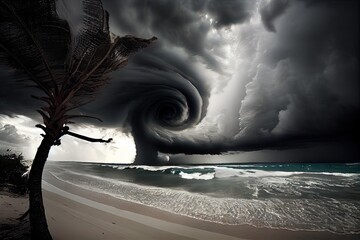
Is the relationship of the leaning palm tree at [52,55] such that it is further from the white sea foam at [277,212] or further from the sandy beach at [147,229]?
the white sea foam at [277,212]

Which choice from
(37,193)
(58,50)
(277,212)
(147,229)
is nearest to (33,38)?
(58,50)

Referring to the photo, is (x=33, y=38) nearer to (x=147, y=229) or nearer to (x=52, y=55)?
(x=52, y=55)

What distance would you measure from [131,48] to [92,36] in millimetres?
835

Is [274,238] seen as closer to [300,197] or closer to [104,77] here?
[104,77]

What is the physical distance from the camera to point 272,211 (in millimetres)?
10930

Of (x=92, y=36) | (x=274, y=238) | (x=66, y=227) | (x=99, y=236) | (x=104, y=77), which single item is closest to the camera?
(x=92, y=36)

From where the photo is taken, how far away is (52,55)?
468 cm

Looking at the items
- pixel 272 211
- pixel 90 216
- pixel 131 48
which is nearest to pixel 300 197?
pixel 272 211

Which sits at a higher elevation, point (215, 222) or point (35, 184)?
point (35, 184)

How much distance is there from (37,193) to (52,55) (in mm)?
2883

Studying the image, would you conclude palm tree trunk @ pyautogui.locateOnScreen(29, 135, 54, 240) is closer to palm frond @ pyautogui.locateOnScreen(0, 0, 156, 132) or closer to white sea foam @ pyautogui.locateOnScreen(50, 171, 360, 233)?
palm frond @ pyautogui.locateOnScreen(0, 0, 156, 132)

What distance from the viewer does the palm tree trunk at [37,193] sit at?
4.15m

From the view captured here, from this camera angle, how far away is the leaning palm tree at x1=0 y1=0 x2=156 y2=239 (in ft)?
12.9

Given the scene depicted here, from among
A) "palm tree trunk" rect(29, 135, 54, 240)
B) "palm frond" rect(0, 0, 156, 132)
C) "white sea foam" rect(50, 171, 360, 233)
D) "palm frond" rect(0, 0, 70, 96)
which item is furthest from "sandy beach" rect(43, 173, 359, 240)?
"palm frond" rect(0, 0, 70, 96)
